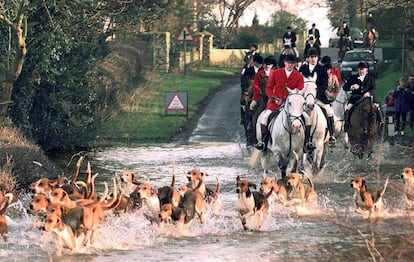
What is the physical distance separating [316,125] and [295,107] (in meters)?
1.44

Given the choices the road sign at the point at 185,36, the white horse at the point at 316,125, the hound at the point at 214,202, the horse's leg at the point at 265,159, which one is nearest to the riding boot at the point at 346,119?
the white horse at the point at 316,125

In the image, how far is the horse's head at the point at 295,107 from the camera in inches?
680

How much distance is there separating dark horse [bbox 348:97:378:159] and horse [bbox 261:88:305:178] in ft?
14.9

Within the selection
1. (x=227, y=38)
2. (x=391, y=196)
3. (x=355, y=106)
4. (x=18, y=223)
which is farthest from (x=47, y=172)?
(x=227, y=38)

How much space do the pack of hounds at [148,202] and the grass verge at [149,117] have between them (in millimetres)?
12615

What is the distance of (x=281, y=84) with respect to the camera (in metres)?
18.3

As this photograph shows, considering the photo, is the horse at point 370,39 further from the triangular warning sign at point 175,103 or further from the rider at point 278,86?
the rider at point 278,86

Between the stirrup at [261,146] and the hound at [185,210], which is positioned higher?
the stirrup at [261,146]

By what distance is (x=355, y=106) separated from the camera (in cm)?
2273

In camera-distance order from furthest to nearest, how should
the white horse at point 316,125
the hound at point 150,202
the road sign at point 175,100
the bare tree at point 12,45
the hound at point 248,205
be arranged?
the road sign at point 175,100
the bare tree at point 12,45
the white horse at point 316,125
the hound at point 248,205
the hound at point 150,202

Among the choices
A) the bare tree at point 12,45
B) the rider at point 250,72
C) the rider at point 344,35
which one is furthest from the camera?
the rider at point 344,35

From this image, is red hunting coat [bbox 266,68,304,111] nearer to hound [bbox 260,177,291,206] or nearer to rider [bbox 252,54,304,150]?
rider [bbox 252,54,304,150]

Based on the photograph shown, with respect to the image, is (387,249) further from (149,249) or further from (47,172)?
(47,172)

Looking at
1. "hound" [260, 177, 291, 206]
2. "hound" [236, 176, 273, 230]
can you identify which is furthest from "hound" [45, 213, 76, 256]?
"hound" [260, 177, 291, 206]
